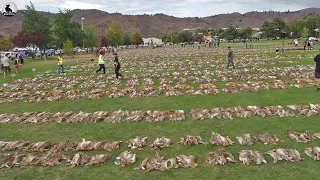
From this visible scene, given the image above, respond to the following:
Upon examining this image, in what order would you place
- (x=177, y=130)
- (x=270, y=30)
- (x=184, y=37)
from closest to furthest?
(x=177, y=130) → (x=270, y=30) → (x=184, y=37)

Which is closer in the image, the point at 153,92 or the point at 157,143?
the point at 157,143

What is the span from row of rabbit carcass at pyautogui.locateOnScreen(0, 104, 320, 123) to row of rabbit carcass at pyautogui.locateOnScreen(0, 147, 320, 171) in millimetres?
3995

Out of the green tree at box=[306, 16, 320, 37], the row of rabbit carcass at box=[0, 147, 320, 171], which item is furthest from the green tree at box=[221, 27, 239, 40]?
the row of rabbit carcass at box=[0, 147, 320, 171]

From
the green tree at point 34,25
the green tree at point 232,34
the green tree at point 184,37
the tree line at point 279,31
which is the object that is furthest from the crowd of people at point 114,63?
the green tree at point 232,34

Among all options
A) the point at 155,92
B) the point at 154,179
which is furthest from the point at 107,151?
the point at 155,92

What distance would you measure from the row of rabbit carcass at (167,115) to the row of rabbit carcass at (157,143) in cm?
258

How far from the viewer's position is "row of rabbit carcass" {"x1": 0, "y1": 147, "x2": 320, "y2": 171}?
880cm

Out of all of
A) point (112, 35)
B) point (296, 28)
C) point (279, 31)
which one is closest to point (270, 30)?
point (279, 31)

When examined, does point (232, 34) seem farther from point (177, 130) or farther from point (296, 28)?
point (177, 130)

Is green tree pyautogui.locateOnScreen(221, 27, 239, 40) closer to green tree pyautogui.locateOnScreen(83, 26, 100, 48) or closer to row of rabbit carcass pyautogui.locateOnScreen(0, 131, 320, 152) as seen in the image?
green tree pyautogui.locateOnScreen(83, 26, 100, 48)

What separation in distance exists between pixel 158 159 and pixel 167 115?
503 centimetres

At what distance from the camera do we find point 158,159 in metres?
9.01

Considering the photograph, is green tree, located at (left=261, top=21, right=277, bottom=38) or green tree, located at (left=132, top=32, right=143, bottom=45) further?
green tree, located at (left=132, top=32, right=143, bottom=45)

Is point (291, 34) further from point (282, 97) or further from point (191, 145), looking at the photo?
point (191, 145)
